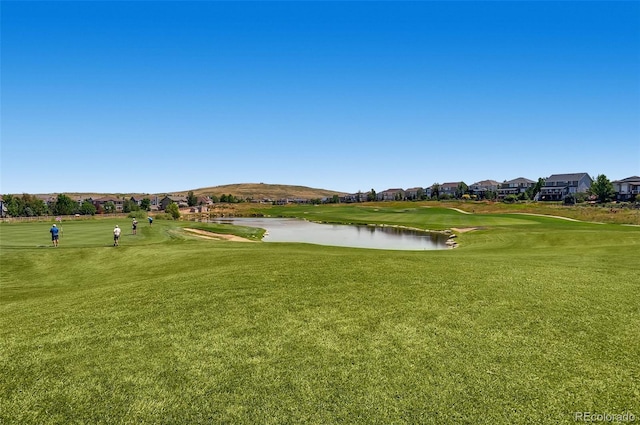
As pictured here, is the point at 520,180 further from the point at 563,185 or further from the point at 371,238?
the point at 371,238

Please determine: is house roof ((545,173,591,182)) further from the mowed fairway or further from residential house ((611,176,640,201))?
the mowed fairway

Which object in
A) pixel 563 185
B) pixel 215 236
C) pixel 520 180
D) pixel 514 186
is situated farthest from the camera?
pixel 514 186

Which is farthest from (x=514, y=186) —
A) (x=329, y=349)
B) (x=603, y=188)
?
(x=329, y=349)

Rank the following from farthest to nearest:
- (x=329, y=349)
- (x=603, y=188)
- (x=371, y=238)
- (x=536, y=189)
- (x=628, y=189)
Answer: (x=536, y=189) → (x=628, y=189) → (x=603, y=188) → (x=371, y=238) → (x=329, y=349)

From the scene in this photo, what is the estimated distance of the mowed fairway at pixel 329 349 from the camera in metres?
6.05

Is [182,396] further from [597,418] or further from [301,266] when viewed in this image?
[301,266]

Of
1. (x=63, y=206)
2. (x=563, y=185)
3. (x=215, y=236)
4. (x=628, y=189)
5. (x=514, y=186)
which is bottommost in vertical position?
(x=215, y=236)

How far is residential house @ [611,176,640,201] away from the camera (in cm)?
13288

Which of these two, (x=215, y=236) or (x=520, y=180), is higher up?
(x=520, y=180)

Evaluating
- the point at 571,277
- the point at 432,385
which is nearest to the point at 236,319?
the point at 432,385

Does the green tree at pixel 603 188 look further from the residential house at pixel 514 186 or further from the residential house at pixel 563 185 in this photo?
the residential house at pixel 514 186

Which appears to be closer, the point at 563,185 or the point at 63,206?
the point at 63,206

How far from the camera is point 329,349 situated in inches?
309

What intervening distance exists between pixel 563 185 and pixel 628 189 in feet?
70.1
